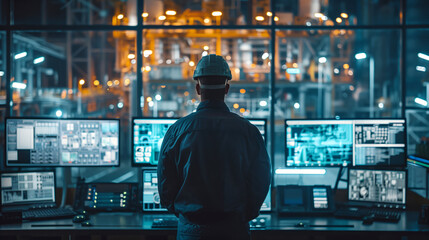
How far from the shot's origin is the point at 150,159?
119 inches

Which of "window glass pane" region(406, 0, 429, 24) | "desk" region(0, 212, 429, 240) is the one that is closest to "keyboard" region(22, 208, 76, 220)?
"desk" region(0, 212, 429, 240)

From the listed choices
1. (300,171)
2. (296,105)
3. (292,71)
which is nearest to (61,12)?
(292,71)

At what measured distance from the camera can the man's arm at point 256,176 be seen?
194cm

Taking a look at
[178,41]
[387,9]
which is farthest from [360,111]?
[178,41]

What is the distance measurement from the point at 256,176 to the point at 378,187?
4.96ft

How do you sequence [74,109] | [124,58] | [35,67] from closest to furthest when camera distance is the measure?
[124,58]
[74,109]
[35,67]

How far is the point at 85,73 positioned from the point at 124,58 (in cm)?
550

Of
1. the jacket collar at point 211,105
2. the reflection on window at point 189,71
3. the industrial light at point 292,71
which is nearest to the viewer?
the jacket collar at point 211,105

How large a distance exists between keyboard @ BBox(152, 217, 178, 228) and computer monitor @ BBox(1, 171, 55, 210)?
0.89 metres

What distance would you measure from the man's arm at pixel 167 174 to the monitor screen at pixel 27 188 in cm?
147

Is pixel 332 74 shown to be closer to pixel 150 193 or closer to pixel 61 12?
pixel 61 12

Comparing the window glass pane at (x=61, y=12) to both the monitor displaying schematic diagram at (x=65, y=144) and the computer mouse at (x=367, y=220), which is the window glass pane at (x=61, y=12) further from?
the computer mouse at (x=367, y=220)

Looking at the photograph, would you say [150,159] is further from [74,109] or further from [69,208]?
[74,109]

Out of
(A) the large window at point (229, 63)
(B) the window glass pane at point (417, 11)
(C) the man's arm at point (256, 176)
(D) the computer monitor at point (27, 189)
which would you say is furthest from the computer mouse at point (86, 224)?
(B) the window glass pane at point (417, 11)
